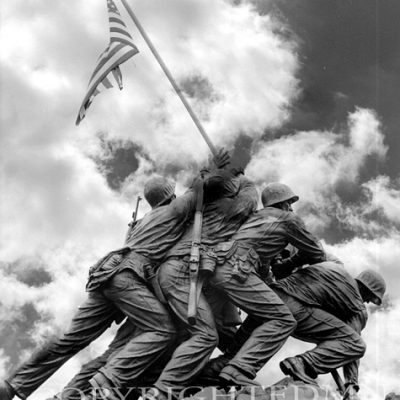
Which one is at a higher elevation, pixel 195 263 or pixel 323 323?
pixel 323 323

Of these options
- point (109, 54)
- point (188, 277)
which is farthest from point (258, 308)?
point (109, 54)

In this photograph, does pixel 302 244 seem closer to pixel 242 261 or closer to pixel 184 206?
pixel 242 261

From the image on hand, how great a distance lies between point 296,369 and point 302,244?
1.91 metres

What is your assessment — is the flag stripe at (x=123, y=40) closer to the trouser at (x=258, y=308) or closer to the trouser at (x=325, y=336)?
the trouser at (x=258, y=308)

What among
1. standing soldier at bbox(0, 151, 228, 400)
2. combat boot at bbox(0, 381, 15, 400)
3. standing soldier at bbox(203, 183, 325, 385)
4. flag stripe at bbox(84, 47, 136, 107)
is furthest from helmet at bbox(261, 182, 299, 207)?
combat boot at bbox(0, 381, 15, 400)

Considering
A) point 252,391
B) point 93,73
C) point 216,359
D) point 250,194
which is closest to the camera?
point 252,391

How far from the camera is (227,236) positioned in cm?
1298

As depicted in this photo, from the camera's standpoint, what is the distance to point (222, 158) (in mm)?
13555

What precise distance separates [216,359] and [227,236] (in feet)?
5.97

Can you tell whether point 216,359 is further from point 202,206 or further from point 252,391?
point 202,206

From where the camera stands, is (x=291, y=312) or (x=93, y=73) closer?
(x=291, y=312)

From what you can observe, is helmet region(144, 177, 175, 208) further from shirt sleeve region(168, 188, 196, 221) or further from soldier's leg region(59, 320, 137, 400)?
soldier's leg region(59, 320, 137, 400)

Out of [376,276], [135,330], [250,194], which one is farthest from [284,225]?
[135,330]

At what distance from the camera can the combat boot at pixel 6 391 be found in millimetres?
12320
